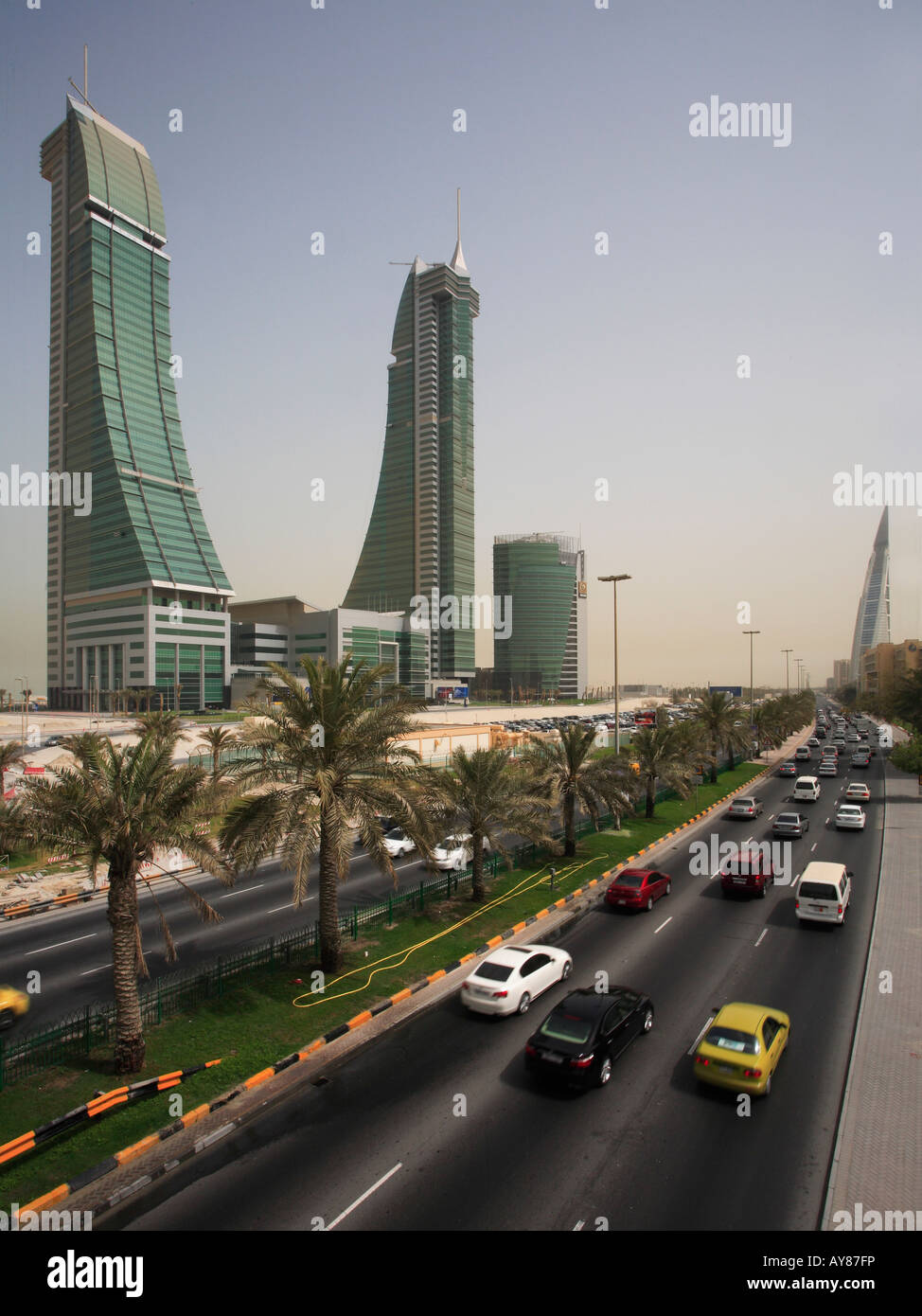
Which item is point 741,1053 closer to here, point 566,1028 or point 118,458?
point 566,1028

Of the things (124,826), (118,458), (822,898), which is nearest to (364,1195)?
(124,826)

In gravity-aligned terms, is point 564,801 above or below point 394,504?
below

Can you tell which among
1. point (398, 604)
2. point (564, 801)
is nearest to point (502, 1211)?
point (564, 801)

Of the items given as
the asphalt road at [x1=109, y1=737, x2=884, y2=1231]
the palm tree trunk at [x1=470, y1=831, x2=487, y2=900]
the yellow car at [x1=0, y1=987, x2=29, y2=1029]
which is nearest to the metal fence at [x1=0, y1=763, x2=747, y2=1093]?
the yellow car at [x1=0, y1=987, x2=29, y2=1029]

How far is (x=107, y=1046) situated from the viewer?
13.5 m

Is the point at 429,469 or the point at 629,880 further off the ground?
the point at 429,469

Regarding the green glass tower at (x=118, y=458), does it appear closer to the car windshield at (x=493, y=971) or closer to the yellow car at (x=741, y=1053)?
the car windshield at (x=493, y=971)

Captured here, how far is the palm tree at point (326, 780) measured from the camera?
15.9m

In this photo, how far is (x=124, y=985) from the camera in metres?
12.5

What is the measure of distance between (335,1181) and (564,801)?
19.3 meters

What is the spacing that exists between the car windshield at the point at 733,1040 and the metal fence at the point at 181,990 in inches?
413

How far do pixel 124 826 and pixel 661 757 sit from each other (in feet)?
91.6

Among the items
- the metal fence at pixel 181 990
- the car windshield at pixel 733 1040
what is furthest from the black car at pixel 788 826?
the car windshield at pixel 733 1040
